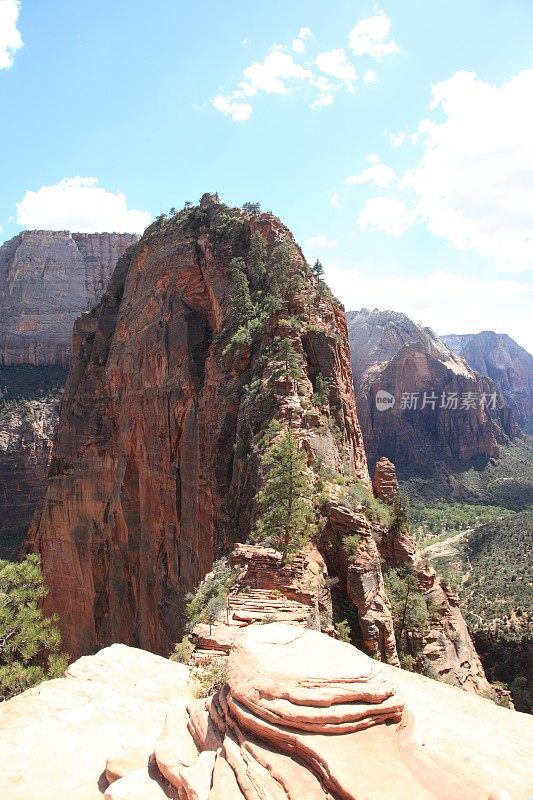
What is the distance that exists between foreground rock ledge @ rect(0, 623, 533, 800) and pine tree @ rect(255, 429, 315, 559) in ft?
30.9

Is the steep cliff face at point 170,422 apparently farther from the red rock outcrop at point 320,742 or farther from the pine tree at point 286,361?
the red rock outcrop at point 320,742

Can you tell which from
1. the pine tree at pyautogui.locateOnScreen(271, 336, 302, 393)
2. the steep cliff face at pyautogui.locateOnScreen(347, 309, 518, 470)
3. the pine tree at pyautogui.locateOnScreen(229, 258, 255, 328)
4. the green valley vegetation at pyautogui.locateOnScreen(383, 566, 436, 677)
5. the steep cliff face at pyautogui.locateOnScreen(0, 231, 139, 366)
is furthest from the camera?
the steep cliff face at pyautogui.locateOnScreen(347, 309, 518, 470)

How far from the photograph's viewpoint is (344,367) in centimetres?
3638

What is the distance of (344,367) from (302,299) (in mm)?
5846

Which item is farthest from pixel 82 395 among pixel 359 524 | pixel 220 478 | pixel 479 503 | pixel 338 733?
pixel 479 503

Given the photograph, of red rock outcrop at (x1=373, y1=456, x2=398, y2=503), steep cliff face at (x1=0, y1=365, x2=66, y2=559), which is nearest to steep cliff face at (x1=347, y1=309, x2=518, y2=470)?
steep cliff face at (x1=0, y1=365, x2=66, y2=559)

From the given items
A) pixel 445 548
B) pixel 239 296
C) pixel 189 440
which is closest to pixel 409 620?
pixel 189 440

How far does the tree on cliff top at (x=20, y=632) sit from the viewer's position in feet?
52.5

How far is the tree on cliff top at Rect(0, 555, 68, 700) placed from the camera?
16.0 meters

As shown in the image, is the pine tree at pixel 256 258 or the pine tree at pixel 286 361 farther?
the pine tree at pixel 256 258

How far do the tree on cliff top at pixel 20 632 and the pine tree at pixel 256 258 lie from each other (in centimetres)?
2459

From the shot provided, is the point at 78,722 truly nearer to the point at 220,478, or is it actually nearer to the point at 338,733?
the point at 338,733

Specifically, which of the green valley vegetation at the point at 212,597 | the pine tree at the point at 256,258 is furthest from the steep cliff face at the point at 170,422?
the green valley vegetation at the point at 212,597

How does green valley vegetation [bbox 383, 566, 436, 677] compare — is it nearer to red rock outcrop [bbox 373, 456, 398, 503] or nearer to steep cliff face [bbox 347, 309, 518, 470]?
red rock outcrop [bbox 373, 456, 398, 503]
